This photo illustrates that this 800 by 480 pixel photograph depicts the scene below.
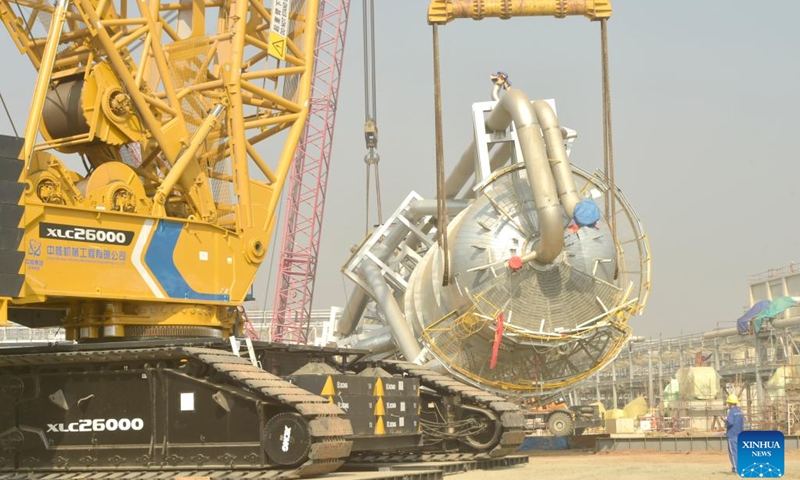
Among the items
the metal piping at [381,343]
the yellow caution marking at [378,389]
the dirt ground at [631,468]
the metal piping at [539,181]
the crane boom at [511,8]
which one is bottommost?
the dirt ground at [631,468]

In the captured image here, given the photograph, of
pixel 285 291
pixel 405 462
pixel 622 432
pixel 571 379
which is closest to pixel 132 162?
pixel 405 462

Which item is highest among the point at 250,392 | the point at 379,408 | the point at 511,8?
the point at 511,8

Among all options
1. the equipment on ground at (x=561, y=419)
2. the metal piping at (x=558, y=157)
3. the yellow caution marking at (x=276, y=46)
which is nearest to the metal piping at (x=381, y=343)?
the equipment on ground at (x=561, y=419)

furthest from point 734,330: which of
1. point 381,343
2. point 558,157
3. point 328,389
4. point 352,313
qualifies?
point 328,389

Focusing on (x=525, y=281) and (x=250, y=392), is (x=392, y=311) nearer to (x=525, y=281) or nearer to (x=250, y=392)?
(x=525, y=281)

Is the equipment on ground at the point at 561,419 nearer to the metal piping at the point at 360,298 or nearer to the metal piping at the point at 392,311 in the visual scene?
the metal piping at the point at 392,311

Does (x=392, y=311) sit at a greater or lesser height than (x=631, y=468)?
greater

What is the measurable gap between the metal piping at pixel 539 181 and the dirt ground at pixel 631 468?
489 centimetres

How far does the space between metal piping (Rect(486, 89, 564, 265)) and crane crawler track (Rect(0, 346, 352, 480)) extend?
41.6ft

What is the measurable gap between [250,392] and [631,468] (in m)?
8.28

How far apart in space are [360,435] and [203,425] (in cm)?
230

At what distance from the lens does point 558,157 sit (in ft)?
91.3

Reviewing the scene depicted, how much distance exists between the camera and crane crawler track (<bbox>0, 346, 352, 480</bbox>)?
44.7ft

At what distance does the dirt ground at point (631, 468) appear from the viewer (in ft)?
55.9
